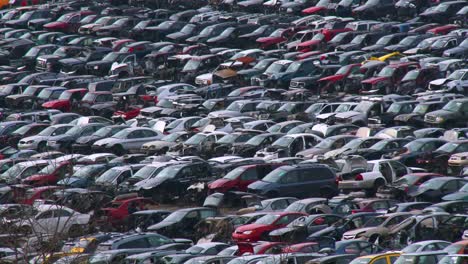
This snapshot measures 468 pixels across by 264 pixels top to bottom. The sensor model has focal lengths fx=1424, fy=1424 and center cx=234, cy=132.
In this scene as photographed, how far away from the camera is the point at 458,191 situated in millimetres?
33844

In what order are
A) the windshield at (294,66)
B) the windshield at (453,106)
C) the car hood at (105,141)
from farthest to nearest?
the windshield at (294,66) < the car hood at (105,141) < the windshield at (453,106)

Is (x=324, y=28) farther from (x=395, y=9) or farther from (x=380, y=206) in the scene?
(x=380, y=206)

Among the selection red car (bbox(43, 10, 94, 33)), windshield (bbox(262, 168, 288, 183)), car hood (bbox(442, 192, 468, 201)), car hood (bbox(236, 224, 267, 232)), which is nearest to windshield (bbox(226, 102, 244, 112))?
windshield (bbox(262, 168, 288, 183))

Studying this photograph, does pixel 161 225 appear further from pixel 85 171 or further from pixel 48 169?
pixel 48 169

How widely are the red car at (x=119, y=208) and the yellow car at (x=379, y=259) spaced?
30.4 ft

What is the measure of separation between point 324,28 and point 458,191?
28.8 meters

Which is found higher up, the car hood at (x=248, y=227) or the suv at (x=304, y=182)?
the car hood at (x=248, y=227)

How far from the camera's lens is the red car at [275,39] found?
203ft

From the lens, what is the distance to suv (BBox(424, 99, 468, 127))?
4306 centimetres

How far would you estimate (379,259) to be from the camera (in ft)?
85.2

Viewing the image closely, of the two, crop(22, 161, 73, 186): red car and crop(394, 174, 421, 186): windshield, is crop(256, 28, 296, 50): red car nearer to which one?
crop(22, 161, 73, 186): red car

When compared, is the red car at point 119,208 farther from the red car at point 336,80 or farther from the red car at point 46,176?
the red car at point 336,80

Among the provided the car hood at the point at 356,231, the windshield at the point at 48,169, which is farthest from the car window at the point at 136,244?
→ the windshield at the point at 48,169

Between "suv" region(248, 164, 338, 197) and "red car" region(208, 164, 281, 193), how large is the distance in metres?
0.51
